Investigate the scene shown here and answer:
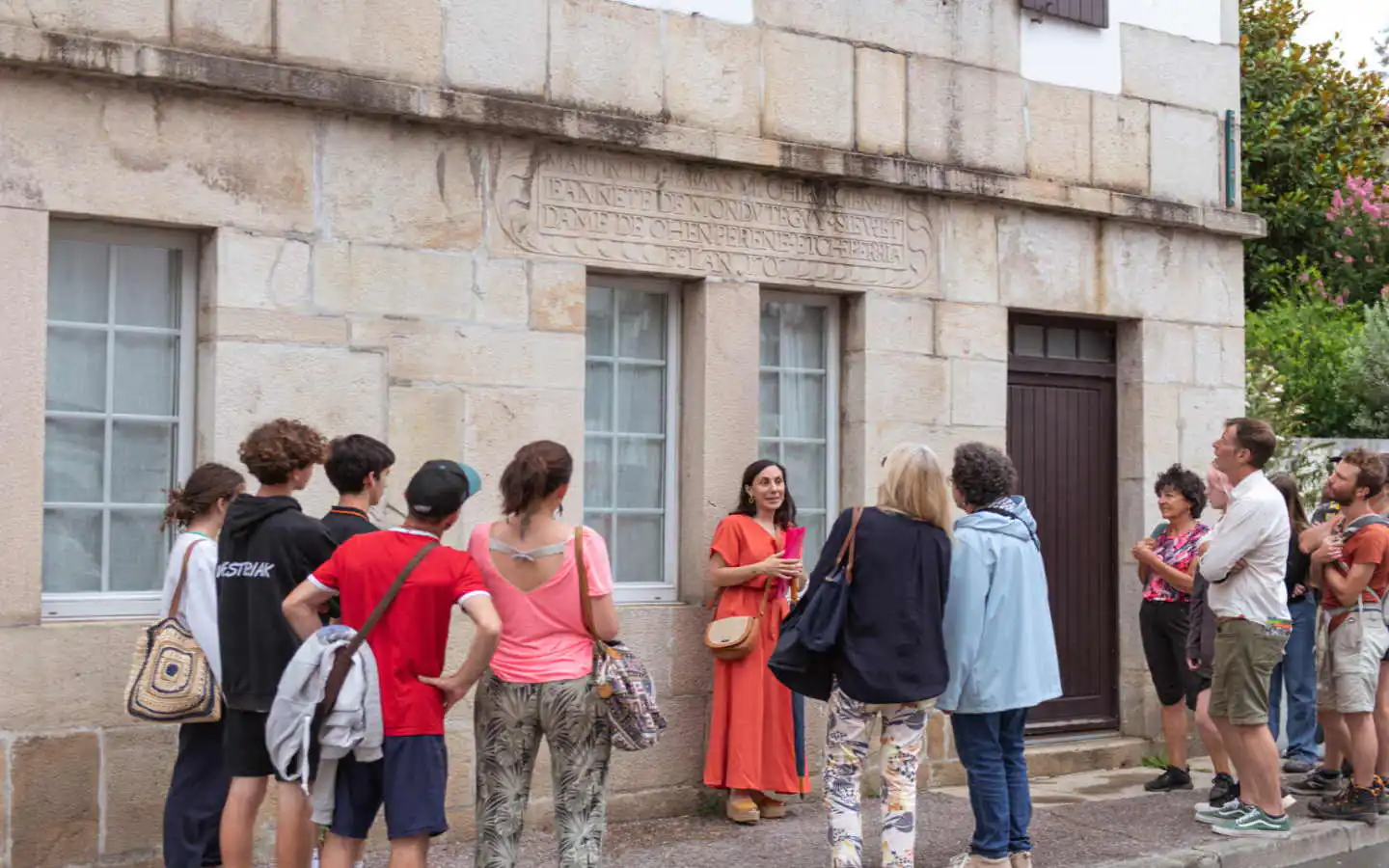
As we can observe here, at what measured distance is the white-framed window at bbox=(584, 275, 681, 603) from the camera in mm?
7773

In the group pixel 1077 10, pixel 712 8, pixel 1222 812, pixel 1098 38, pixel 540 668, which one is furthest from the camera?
pixel 1098 38

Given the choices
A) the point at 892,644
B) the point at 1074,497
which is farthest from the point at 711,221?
the point at 1074,497

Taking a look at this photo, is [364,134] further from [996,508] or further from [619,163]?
[996,508]

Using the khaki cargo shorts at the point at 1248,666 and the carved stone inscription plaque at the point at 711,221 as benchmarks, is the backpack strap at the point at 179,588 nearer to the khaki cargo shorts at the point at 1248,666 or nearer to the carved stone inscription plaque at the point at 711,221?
the carved stone inscription plaque at the point at 711,221

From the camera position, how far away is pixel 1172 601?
321 inches

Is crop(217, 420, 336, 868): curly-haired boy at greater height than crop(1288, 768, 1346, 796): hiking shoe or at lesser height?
greater

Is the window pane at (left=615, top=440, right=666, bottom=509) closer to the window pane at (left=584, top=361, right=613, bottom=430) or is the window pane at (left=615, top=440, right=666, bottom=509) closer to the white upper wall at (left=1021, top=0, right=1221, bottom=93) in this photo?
the window pane at (left=584, top=361, right=613, bottom=430)

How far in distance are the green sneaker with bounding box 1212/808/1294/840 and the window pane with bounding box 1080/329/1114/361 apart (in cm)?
317

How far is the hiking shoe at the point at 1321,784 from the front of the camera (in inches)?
321

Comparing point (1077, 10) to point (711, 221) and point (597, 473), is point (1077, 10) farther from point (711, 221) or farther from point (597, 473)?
point (597, 473)

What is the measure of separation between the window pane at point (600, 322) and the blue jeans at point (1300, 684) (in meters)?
3.98

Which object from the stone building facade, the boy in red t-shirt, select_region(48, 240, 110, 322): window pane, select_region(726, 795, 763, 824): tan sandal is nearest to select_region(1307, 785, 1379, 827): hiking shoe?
the stone building facade

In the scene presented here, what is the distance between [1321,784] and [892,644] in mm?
3536

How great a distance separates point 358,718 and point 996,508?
2.74 metres
